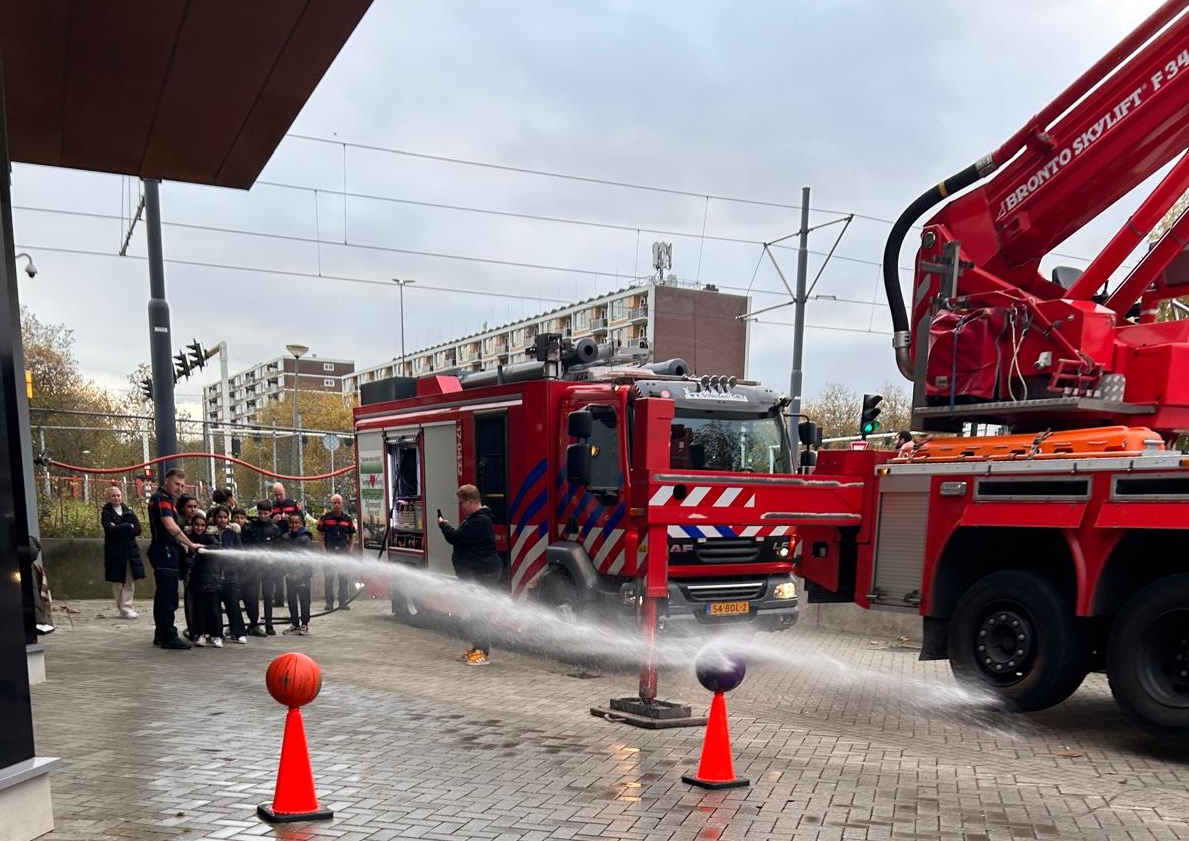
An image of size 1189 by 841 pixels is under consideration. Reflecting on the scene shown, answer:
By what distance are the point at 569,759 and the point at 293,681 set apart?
197 centimetres

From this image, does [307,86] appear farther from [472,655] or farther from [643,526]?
[472,655]

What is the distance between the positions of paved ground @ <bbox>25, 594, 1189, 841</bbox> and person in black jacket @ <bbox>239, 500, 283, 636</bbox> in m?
1.79

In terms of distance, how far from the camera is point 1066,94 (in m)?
7.66

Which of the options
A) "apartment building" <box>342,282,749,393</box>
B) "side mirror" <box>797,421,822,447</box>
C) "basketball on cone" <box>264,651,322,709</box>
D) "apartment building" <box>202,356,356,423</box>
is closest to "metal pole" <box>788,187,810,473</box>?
"side mirror" <box>797,421,822,447</box>

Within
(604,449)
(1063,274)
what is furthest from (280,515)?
(1063,274)

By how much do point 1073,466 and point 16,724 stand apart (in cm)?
626

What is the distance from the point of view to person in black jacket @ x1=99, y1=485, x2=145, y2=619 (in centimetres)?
1284

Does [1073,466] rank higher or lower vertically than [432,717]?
higher

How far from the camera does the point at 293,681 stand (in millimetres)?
4902

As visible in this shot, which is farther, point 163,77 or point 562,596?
point 562,596

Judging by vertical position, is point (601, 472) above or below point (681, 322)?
below

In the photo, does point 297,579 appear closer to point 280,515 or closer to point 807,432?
point 280,515

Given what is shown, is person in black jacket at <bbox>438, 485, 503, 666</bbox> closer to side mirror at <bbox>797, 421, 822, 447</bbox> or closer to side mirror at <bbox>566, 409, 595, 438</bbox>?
side mirror at <bbox>566, 409, 595, 438</bbox>

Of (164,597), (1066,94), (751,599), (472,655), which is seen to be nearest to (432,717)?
(472,655)
